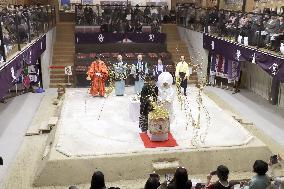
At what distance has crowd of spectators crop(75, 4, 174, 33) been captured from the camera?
17.8m

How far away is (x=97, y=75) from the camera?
11820mm

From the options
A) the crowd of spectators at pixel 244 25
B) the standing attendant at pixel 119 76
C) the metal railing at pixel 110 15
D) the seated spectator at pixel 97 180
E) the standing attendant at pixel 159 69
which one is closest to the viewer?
the seated spectator at pixel 97 180

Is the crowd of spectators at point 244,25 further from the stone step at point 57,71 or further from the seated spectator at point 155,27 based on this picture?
the stone step at point 57,71

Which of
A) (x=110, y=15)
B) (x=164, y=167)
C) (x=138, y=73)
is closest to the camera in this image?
(x=164, y=167)

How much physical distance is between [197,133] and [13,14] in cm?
673

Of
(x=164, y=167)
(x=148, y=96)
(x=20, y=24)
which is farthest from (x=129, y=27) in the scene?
(x=164, y=167)

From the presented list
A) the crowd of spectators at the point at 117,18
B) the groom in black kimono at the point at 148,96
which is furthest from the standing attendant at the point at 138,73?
the crowd of spectators at the point at 117,18

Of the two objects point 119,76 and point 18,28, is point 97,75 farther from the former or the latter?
point 18,28

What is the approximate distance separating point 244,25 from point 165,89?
5.08 meters

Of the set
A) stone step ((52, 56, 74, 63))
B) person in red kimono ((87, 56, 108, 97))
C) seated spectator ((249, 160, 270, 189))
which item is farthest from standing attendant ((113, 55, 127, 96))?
seated spectator ((249, 160, 270, 189))

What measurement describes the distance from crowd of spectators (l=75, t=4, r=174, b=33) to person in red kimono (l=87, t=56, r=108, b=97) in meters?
6.24

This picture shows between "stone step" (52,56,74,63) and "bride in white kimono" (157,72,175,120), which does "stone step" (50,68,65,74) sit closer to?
"stone step" (52,56,74,63)

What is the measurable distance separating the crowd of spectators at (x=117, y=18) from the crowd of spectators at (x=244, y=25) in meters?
2.34

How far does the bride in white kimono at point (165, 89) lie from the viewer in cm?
911
